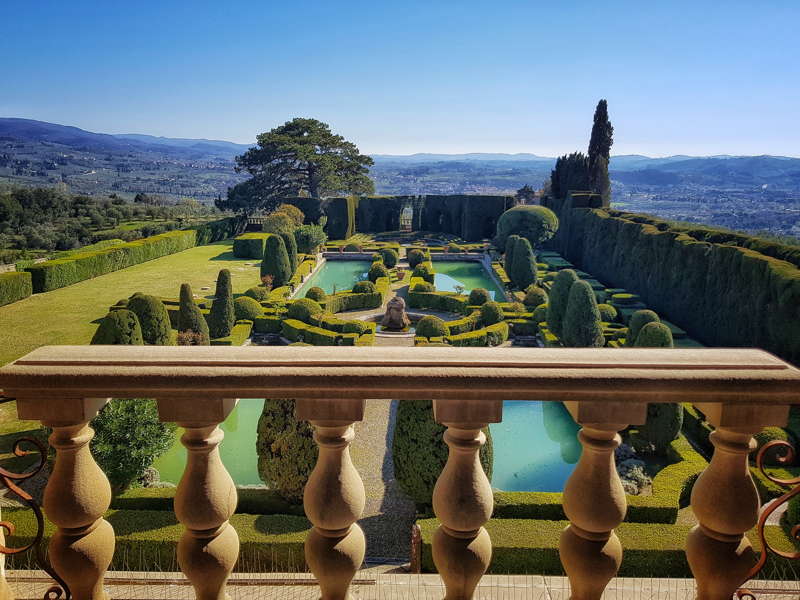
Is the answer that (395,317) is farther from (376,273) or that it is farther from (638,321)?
(638,321)

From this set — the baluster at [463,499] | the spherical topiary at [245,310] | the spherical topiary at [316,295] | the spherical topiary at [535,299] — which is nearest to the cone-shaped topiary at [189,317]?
the spherical topiary at [245,310]

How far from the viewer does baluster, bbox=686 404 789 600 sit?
5.19 feet

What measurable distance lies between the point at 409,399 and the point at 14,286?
25913 millimetres

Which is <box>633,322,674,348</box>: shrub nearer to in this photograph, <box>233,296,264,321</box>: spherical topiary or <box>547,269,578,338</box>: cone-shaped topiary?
<box>547,269,578,338</box>: cone-shaped topiary

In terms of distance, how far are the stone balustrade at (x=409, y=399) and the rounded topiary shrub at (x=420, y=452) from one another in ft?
20.6

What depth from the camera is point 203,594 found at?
1784 millimetres

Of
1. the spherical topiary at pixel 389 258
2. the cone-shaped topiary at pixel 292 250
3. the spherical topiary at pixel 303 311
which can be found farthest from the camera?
the spherical topiary at pixel 389 258

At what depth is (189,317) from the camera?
51.4ft

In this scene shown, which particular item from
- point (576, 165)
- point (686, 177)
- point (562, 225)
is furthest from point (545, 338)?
point (686, 177)

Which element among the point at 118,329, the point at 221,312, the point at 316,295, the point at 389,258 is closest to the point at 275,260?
the point at 316,295

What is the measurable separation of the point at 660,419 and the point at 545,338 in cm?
715

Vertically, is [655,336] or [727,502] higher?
[727,502]

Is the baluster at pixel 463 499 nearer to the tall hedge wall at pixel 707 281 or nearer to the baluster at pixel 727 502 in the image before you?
the baluster at pixel 727 502

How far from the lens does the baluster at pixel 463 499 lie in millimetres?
1580
